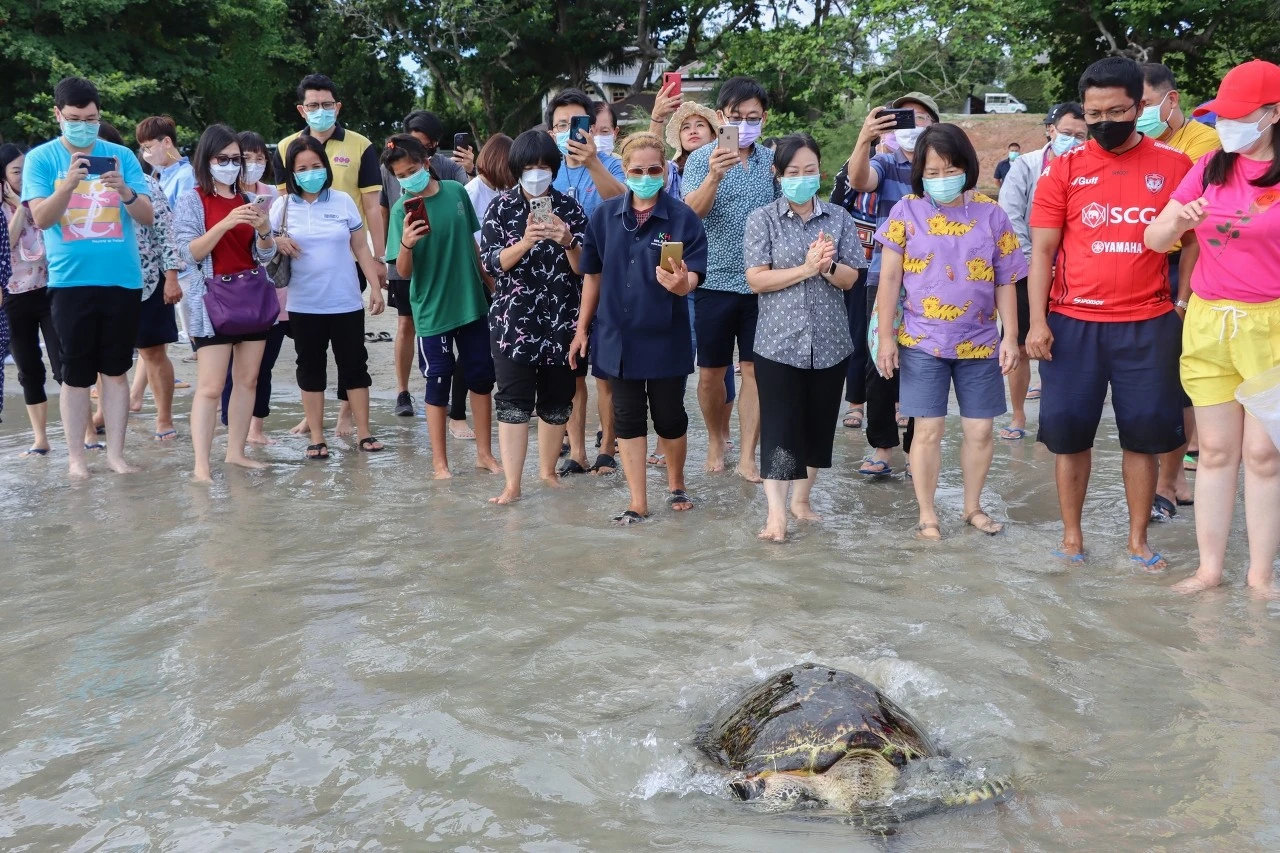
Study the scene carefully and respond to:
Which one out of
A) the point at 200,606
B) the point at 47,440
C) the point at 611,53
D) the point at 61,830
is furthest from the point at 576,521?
the point at 611,53

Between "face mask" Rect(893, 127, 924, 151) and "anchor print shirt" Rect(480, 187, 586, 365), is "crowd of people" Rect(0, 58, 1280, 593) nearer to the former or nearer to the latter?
"anchor print shirt" Rect(480, 187, 586, 365)

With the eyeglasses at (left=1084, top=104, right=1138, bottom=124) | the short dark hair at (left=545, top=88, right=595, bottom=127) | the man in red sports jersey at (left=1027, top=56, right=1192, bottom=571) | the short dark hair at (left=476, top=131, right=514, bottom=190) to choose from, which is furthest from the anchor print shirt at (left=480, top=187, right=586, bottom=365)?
the eyeglasses at (left=1084, top=104, right=1138, bottom=124)

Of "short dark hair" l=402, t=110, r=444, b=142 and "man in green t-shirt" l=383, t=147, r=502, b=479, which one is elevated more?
"short dark hair" l=402, t=110, r=444, b=142

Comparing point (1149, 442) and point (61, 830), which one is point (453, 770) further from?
point (1149, 442)

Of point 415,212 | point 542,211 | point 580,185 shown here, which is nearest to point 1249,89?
point 542,211

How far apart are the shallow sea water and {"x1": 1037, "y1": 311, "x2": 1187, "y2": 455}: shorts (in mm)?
549

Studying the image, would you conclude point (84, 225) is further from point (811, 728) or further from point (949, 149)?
point (811, 728)

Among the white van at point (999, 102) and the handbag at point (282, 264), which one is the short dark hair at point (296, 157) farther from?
the white van at point (999, 102)

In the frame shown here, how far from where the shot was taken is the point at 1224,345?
13.4 ft

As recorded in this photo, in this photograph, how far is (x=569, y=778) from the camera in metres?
2.99

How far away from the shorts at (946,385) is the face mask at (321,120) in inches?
163

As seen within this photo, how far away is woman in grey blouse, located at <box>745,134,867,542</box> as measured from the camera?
195 inches

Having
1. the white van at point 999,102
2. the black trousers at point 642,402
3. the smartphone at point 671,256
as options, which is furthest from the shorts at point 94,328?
the white van at point 999,102

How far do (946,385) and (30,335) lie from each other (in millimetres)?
5421
